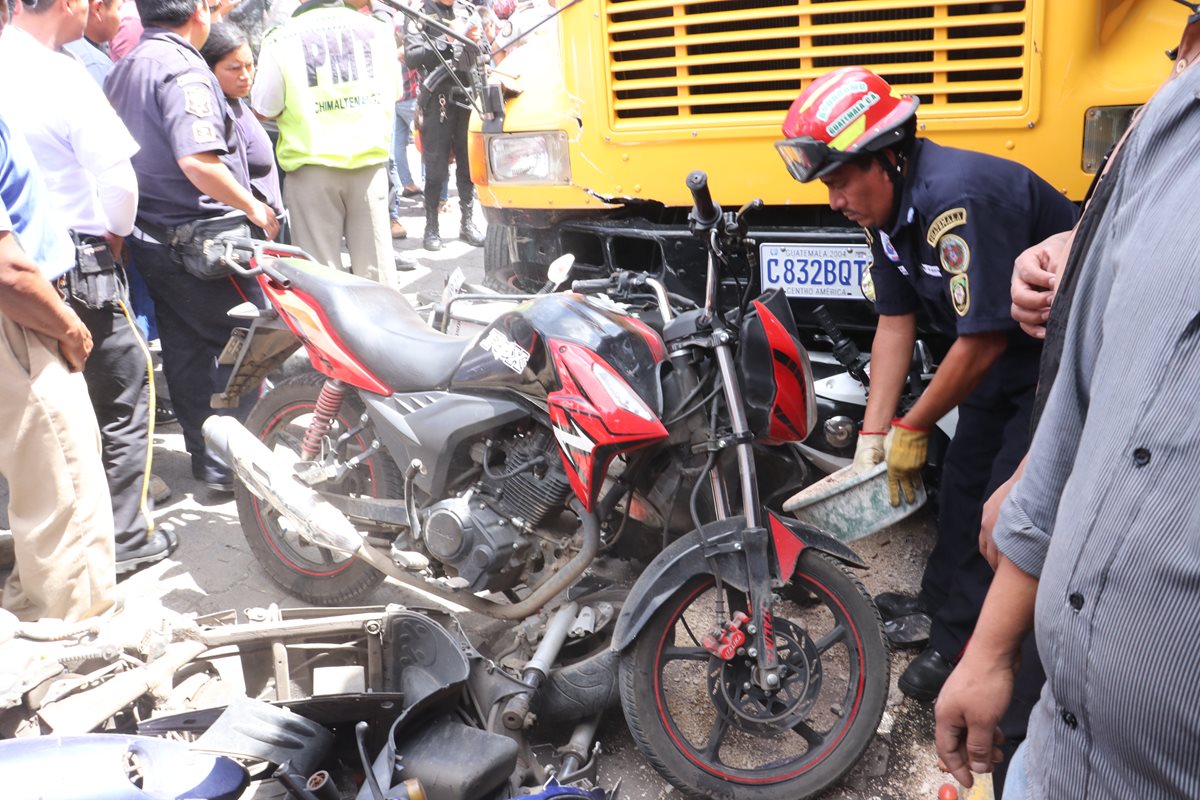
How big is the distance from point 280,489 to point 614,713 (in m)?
1.35

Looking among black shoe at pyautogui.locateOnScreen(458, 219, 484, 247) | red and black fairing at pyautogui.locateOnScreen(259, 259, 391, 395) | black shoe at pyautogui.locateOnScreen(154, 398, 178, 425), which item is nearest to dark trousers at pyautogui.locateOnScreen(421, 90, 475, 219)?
black shoe at pyautogui.locateOnScreen(458, 219, 484, 247)

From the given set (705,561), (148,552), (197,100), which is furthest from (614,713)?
(197,100)

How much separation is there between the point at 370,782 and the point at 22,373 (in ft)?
5.99

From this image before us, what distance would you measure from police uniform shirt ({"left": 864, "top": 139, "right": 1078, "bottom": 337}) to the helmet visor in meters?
0.24

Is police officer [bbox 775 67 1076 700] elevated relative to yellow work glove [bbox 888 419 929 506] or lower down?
elevated

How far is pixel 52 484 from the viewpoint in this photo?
11.3 ft

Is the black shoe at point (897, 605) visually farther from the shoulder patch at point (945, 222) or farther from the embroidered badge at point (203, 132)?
the embroidered badge at point (203, 132)

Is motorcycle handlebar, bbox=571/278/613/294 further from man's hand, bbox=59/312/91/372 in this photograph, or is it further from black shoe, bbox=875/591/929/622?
man's hand, bbox=59/312/91/372

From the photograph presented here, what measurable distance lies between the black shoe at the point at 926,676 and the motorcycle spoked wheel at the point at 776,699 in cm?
47

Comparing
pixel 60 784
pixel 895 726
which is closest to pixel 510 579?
pixel 895 726

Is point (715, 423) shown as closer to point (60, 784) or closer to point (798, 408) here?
point (798, 408)

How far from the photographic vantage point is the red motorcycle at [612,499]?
9.26ft

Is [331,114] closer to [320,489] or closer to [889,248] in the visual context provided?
[320,489]

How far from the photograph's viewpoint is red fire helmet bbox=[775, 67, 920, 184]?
2.91 m
